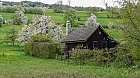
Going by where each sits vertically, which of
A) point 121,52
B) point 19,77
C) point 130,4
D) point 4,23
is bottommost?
point 4,23

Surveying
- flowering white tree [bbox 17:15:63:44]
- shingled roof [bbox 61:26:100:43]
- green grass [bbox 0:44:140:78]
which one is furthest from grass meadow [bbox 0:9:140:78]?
flowering white tree [bbox 17:15:63:44]

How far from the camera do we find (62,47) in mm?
39906

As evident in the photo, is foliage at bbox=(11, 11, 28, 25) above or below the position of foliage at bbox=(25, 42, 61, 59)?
below

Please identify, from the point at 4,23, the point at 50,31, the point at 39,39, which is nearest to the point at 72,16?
the point at 4,23

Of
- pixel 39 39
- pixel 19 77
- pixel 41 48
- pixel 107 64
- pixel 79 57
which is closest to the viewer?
pixel 19 77

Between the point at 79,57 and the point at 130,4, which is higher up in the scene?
the point at 130,4

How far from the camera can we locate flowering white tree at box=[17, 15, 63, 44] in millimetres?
49356

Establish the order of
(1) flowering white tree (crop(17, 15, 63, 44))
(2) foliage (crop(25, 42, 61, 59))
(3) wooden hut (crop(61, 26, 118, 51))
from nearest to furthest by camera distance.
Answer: (2) foliage (crop(25, 42, 61, 59)) → (3) wooden hut (crop(61, 26, 118, 51)) → (1) flowering white tree (crop(17, 15, 63, 44))

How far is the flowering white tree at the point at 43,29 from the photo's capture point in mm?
49356

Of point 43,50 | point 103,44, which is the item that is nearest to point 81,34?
point 103,44

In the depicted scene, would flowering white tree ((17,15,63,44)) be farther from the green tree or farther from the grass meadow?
the green tree

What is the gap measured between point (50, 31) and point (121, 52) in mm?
23052

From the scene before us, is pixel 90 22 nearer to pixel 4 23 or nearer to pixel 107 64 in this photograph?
pixel 4 23

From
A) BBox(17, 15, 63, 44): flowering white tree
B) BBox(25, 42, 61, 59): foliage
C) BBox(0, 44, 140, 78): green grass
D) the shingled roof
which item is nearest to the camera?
BBox(0, 44, 140, 78): green grass
